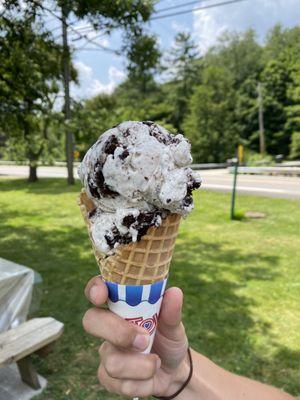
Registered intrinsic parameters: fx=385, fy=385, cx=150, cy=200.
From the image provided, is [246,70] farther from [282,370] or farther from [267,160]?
[282,370]

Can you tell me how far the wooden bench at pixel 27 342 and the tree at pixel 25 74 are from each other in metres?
3.38

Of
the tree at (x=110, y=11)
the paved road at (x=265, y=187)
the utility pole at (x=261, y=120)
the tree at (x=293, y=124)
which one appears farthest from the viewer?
the utility pole at (x=261, y=120)

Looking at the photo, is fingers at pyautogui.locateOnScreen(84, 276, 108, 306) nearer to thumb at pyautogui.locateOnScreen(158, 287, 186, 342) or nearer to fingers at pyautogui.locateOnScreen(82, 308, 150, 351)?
fingers at pyautogui.locateOnScreen(82, 308, 150, 351)

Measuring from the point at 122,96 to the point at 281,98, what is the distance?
54.9 ft

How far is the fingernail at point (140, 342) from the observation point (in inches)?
50.9

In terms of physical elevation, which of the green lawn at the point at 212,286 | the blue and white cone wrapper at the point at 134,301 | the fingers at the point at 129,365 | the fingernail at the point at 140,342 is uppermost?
the blue and white cone wrapper at the point at 134,301

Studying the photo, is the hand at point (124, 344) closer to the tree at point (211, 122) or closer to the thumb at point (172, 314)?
the thumb at point (172, 314)

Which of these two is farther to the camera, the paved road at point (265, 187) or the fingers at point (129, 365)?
the paved road at point (265, 187)

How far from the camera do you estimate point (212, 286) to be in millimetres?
5273

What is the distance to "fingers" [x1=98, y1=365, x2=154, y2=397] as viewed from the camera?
1.34 m

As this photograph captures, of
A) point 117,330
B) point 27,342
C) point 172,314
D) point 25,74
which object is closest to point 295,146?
point 25,74

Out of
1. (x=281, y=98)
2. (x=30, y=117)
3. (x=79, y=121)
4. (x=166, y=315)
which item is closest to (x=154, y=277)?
(x=166, y=315)

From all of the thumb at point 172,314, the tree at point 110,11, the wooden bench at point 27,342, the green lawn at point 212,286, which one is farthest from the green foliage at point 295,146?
the thumb at point 172,314

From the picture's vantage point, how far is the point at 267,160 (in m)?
29.5
